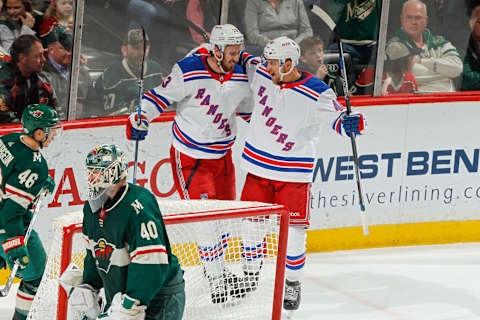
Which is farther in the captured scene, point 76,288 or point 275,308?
point 275,308

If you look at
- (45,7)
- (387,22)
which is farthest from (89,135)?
(387,22)

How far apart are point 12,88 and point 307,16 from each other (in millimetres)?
2061

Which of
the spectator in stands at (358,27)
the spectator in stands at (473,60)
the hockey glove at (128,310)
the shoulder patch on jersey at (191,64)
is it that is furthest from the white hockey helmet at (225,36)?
the spectator in stands at (473,60)

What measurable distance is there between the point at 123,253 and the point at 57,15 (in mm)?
2617

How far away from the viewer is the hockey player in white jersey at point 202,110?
194 inches

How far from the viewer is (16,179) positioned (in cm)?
405

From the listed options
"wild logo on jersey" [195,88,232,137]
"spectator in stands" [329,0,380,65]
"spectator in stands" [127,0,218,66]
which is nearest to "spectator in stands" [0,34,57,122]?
"spectator in stands" [127,0,218,66]

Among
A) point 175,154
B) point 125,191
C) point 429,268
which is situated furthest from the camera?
point 429,268

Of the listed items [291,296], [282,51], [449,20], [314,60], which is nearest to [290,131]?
[282,51]

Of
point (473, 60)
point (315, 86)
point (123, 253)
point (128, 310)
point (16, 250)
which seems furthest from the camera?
point (473, 60)

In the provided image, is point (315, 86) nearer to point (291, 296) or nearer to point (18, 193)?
point (291, 296)

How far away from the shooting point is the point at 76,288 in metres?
3.12

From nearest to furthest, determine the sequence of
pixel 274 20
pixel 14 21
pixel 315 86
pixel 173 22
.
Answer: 1. pixel 315 86
2. pixel 14 21
3. pixel 173 22
4. pixel 274 20

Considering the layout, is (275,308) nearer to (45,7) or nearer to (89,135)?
(89,135)
